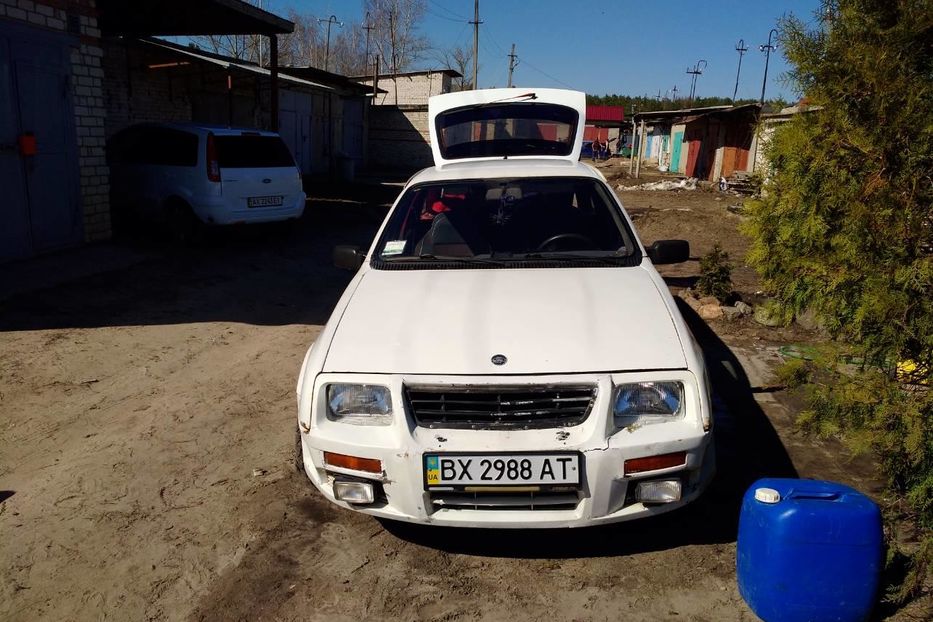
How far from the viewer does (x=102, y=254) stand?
8914 mm

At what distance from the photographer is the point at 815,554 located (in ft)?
8.18

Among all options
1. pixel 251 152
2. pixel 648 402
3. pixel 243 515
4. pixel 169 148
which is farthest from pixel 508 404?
pixel 169 148

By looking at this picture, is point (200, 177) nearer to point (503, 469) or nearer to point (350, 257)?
point (350, 257)

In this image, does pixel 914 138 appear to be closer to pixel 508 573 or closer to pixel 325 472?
pixel 508 573

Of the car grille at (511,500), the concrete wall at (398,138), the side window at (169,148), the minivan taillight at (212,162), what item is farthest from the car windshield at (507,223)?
the concrete wall at (398,138)

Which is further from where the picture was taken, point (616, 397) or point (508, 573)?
point (508, 573)

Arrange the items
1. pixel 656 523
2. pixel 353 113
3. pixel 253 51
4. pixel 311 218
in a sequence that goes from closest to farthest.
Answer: pixel 656 523
pixel 311 218
pixel 353 113
pixel 253 51

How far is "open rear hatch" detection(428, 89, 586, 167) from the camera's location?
623 cm

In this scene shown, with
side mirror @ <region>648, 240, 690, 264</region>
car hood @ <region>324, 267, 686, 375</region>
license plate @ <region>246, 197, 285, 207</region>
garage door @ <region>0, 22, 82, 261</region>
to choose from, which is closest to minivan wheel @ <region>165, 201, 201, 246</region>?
license plate @ <region>246, 197, 285, 207</region>

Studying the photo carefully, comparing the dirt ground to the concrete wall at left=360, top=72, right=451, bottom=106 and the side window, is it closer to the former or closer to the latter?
the side window

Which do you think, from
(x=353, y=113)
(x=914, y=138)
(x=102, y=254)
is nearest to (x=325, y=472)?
(x=914, y=138)

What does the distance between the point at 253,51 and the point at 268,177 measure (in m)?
52.8

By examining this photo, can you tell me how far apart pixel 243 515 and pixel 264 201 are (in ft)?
24.2

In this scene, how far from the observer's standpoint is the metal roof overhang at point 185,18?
11.4 meters
